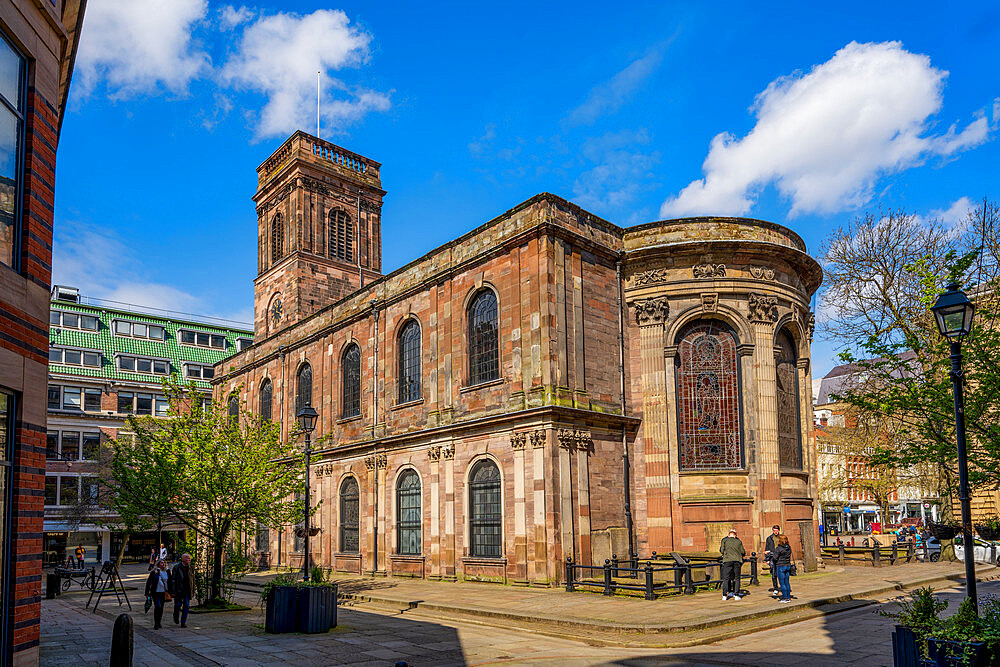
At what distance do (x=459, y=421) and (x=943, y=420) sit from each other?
15.1 meters

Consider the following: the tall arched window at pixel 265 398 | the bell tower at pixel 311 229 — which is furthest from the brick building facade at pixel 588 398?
the bell tower at pixel 311 229

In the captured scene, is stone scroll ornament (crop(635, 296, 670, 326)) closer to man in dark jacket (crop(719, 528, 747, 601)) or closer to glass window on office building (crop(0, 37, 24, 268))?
man in dark jacket (crop(719, 528, 747, 601))

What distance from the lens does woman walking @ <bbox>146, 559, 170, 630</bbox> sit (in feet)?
53.7

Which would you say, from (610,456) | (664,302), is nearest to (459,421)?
(610,456)

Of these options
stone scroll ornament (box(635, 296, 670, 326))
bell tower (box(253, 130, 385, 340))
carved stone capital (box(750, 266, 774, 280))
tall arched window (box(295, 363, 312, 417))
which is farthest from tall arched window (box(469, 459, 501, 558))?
bell tower (box(253, 130, 385, 340))

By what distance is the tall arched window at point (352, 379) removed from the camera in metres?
32.4

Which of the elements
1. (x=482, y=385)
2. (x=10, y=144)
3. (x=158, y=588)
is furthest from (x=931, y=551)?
(x=10, y=144)

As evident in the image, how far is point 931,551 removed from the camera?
30.9 meters

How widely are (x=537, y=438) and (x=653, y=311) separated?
6.24 metres

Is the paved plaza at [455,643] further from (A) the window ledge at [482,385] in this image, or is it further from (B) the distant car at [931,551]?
(B) the distant car at [931,551]

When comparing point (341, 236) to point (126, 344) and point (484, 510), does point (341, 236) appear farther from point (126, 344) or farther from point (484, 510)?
point (484, 510)

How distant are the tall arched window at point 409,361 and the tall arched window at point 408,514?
297cm

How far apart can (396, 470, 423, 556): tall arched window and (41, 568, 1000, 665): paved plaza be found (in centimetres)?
912

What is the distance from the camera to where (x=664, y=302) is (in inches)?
979
